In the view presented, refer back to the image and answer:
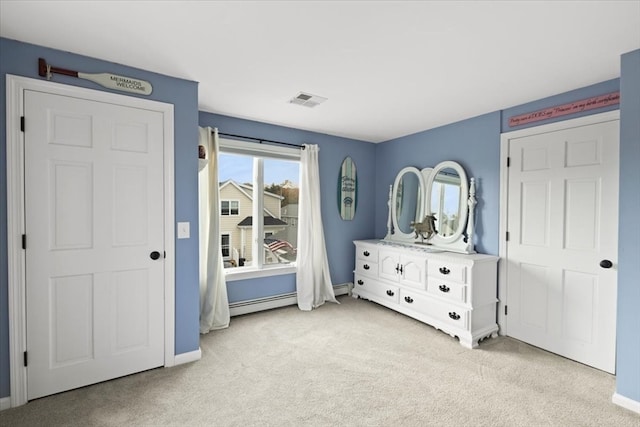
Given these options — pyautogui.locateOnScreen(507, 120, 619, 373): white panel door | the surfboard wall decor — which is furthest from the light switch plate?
pyautogui.locateOnScreen(507, 120, 619, 373): white panel door

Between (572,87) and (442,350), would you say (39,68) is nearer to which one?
(442,350)

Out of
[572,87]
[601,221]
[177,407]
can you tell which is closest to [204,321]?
[177,407]

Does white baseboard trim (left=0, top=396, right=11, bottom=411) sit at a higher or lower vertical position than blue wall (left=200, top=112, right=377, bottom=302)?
lower

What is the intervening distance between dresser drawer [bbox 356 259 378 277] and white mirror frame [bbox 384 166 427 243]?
1.61 feet

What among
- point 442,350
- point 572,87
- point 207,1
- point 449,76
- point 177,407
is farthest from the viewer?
point 442,350

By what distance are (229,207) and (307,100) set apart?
1543mm

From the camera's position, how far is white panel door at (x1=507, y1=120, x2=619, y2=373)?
2.48 metres

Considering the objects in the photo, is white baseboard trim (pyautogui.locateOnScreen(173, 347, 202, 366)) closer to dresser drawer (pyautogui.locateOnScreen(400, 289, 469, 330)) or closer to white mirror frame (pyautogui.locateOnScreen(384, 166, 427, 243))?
dresser drawer (pyautogui.locateOnScreen(400, 289, 469, 330))

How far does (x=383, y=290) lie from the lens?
3.92 metres

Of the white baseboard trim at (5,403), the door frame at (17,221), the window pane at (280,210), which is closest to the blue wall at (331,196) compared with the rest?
the window pane at (280,210)

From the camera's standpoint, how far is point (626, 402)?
2.02 m

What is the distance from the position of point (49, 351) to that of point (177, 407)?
958 mm

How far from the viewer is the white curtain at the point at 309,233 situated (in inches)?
157

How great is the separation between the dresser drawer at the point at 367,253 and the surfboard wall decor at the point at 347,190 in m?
0.50
